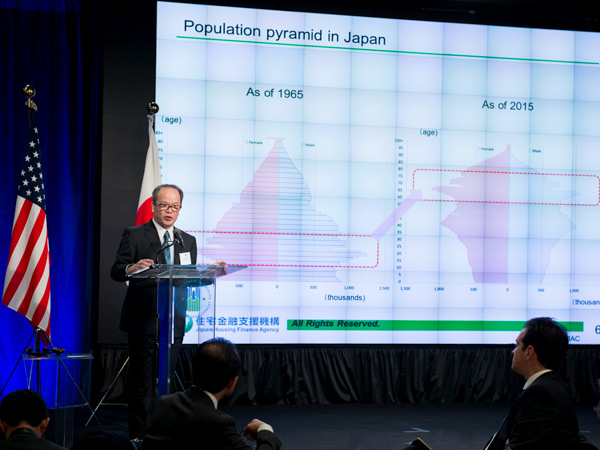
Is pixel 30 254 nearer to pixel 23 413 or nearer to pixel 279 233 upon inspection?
pixel 279 233

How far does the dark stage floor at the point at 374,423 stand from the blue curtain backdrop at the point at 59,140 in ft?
2.81

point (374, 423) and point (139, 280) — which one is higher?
point (139, 280)

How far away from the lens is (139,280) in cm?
418

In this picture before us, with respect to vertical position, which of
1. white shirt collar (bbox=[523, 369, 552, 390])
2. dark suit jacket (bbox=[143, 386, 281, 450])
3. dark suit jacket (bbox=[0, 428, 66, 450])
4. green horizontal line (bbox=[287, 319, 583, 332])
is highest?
white shirt collar (bbox=[523, 369, 552, 390])

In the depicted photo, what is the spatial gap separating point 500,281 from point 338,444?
2232mm

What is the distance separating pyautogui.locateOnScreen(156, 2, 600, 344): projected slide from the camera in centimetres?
565

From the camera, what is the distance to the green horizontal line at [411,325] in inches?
226

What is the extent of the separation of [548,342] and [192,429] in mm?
1161

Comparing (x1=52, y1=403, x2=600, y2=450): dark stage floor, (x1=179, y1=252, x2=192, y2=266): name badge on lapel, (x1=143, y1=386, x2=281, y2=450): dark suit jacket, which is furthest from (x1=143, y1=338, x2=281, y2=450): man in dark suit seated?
(x1=52, y1=403, x2=600, y2=450): dark stage floor

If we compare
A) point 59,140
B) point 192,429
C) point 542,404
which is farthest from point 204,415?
point 59,140

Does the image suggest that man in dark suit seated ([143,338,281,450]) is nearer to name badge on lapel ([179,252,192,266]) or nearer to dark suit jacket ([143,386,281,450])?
dark suit jacket ([143,386,281,450])

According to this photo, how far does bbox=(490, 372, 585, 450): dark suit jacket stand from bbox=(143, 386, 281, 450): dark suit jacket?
32.9 inches

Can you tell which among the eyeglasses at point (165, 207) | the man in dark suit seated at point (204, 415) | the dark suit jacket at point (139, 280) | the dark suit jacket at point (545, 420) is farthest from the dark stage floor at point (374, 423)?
the man in dark suit seated at point (204, 415)

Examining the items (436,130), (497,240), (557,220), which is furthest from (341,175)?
(557,220)
